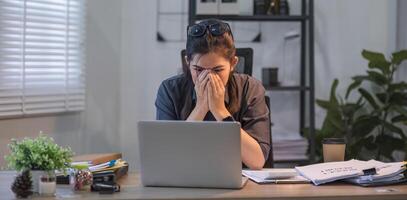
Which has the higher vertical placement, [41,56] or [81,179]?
[41,56]

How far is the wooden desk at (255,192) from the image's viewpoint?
1601 mm

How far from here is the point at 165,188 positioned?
1.70m

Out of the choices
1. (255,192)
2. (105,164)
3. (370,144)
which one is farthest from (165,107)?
(370,144)

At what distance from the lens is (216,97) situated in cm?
211

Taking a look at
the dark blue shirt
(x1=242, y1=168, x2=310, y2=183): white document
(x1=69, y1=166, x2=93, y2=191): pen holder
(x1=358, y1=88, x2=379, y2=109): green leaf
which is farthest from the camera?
(x1=358, y1=88, x2=379, y2=109): green leaf

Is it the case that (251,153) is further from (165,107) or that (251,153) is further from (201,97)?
(165,107)

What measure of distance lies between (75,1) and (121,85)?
0.65 m

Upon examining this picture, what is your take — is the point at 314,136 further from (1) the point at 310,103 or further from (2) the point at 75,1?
(2) the point at 75,1

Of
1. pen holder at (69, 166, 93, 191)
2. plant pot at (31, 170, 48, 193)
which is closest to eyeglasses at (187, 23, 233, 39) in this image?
pen holder at (69, 166, 93, 191)

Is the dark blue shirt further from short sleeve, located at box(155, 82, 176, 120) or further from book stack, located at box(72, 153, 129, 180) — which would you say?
book stack, located at box(72, 153, 129, 180)

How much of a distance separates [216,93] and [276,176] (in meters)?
0.42

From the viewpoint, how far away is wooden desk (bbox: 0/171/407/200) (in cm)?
160

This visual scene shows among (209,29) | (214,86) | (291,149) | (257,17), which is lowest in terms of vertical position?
(291,149)

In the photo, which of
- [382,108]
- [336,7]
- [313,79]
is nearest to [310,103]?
[313,79]
